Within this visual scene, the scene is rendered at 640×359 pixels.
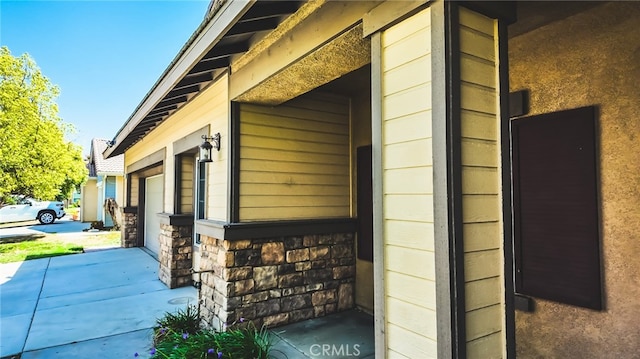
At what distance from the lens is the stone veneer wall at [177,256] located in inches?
241

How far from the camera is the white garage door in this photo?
901 cm

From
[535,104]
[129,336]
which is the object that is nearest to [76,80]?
[129,336]

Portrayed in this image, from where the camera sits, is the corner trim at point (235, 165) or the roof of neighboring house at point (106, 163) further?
the roof of neighboring house at point (106, 163)

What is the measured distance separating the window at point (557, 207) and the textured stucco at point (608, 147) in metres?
0.07

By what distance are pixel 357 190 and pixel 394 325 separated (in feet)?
9.02

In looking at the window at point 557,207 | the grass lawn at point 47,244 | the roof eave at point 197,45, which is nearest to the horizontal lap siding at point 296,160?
the roof eave at point 197,45

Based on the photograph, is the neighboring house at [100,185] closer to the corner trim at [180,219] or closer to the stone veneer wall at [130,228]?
the stone veneer wall at [130,228]

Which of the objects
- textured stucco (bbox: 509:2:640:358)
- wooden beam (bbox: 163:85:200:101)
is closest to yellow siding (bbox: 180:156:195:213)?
wooden beam (bbox: 163:85:200:101)

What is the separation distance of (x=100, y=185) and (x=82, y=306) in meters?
16.3

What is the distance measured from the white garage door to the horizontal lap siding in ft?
18.5

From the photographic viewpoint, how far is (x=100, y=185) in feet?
62.8

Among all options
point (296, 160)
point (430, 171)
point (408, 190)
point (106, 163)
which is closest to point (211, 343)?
point (296, 160)

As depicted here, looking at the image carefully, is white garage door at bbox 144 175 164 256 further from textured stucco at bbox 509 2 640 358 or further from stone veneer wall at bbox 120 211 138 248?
textured stucco at bbox 509 2 640 358

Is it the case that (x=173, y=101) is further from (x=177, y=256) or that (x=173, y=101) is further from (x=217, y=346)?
(x=217, y=346)
